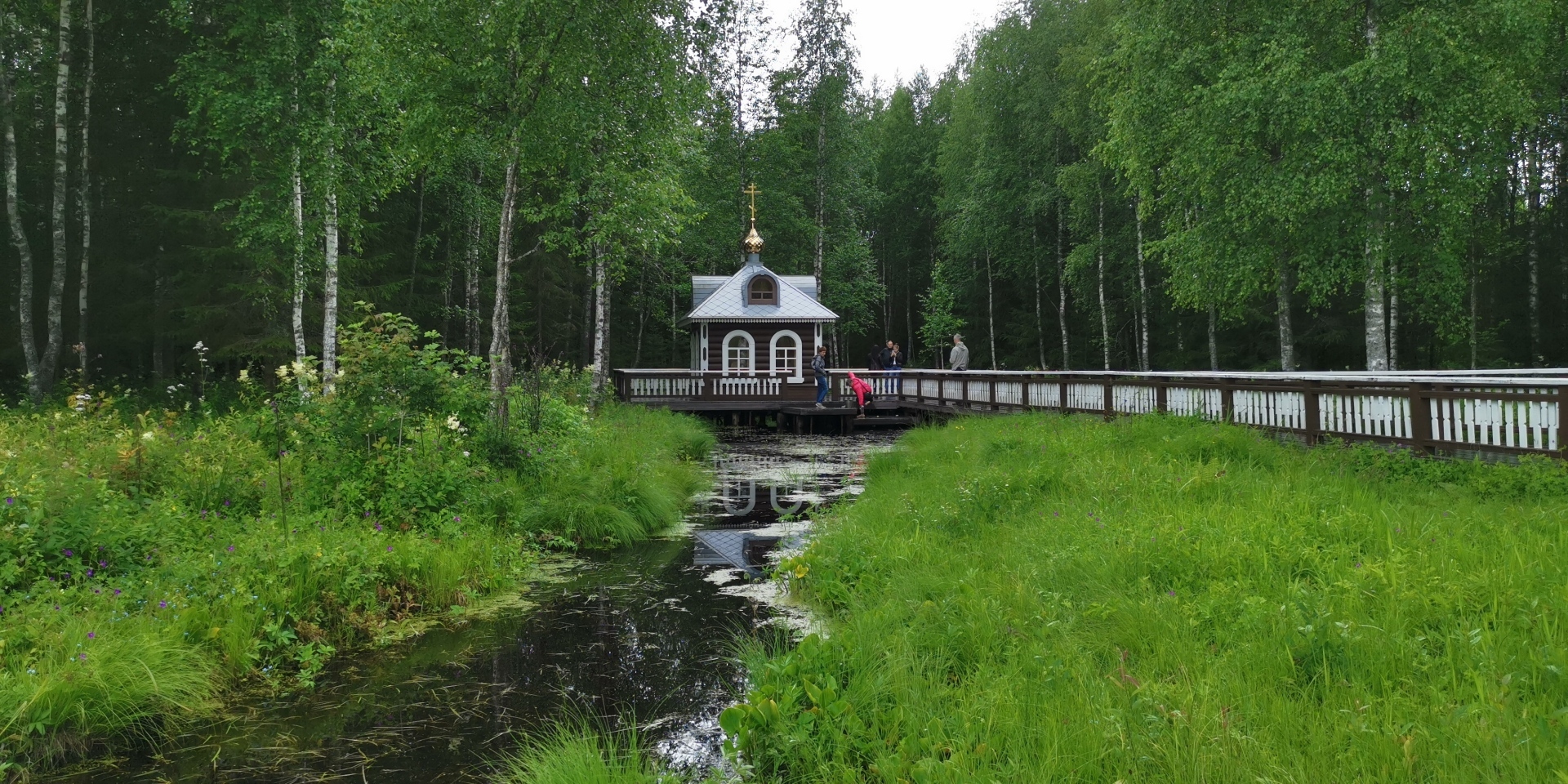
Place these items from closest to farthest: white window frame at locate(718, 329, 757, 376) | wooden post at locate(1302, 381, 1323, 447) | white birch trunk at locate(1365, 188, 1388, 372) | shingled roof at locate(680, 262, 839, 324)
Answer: wooden post at locate(1302, 381, 1323, 447), white birch trunk at locate(1365, 188, 1388, 372), shingled roof at locate(680, 262, 839, 324), white window frame at locate(718, 329, 757, 376)

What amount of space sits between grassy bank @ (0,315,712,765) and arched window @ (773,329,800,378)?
1673 cm

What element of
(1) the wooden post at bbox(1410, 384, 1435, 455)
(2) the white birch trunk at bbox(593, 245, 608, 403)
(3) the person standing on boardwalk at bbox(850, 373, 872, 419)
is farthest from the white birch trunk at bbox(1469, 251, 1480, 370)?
(2) the white birch trunk at bbox(593, 245, 608, 403)

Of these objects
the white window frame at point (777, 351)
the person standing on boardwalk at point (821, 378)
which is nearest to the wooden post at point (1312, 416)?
the person standing on boardwalk at point (821, 378)

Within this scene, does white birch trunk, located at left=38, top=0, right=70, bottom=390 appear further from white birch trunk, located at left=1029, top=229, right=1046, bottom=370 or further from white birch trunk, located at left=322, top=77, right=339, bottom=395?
white birch trunk, located at left=1029, top=229, right=1046, bottom=370

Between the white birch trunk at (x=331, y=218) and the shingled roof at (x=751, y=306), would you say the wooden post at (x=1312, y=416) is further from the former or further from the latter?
the shingled roof at (x=751, y=306)

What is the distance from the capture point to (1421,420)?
9273 millimetres

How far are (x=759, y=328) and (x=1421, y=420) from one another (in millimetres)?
19758

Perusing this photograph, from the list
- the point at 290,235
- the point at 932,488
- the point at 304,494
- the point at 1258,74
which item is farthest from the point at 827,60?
the point at 304,494

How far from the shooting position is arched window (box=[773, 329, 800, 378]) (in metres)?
27.7

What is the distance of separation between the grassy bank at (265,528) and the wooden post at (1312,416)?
7.28 metres

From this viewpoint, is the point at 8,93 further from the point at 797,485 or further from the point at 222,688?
the point at 222,688

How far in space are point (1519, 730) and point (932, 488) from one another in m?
6.69

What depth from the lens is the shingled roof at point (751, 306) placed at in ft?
88.9

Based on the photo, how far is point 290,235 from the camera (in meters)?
17.4
